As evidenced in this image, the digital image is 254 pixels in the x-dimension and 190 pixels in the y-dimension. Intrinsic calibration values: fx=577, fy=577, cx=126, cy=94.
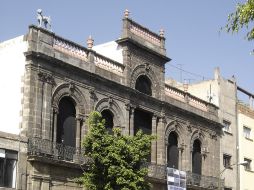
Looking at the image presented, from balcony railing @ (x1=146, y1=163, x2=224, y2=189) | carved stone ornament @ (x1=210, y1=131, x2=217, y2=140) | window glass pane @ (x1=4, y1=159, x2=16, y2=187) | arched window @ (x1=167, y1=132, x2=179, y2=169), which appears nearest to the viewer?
window glass pane @ (x1=4, y1=159, x2=16, y2=187)

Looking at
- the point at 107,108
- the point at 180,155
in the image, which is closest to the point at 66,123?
the point at 107,108

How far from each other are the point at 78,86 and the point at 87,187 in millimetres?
7557

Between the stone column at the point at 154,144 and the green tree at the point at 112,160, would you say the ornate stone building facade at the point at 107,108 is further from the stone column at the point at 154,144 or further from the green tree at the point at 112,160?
the green tree at the point at 112,160

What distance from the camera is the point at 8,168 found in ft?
93.0

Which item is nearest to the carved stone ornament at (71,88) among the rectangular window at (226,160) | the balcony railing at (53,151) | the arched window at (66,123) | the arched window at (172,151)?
the arched window at (66,123)

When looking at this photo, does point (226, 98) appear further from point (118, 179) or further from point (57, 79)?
point (118, 179)

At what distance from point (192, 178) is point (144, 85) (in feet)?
25.0

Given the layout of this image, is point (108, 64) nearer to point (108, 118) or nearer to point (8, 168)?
point (108, 118)

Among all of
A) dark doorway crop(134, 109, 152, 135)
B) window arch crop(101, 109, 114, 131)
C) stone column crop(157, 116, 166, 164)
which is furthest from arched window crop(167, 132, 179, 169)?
window arch crop(101, 109, 114, 131)

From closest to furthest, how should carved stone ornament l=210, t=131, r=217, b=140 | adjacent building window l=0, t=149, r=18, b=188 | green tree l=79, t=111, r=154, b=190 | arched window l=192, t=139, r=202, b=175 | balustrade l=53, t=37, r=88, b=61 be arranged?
green tree l=79, t=111, r=154, b=190, adjacent building window l=0, t=149, r=18, b=188, balustrade l=53, t=37, r=88, b=61, arched window l=192, t=139, r=202, b=175, carved stone ornament l=210, t=131, r=217, b=140

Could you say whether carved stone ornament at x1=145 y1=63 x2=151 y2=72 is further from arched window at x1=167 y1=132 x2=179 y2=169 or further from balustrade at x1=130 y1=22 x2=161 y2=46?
arched window at x1=167 y1=132 x2=179 y2=169

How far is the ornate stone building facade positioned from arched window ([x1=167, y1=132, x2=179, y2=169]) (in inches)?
2.8

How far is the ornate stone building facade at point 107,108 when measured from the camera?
30.2 metres

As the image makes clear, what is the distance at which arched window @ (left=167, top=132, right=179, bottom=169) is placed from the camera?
4075 cm
